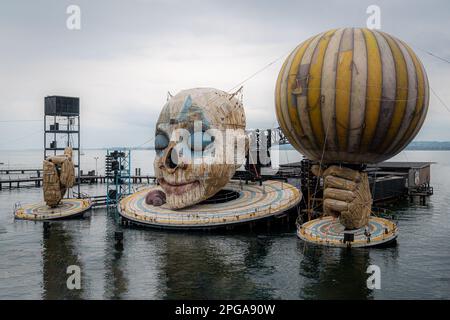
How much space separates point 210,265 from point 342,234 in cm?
1206

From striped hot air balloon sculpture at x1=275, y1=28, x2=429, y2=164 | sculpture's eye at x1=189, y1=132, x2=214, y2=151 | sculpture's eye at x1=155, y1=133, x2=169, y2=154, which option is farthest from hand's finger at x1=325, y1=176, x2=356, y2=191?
sculpture's eye at x1=155, y1=133, x2=169, y2=154

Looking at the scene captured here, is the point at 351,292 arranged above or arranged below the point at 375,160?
below

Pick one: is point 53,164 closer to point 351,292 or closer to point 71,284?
point 71,284

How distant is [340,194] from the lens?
36.9 metres

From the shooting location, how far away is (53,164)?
55.2 m

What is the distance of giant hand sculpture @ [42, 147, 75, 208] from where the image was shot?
54.4 m

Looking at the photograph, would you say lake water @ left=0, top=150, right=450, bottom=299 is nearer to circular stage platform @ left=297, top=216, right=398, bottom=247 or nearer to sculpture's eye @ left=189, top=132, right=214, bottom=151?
circular stage platform @ left=297, top=216, right=398, bottom=247

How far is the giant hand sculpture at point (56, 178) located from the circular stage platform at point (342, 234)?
29.4 meters

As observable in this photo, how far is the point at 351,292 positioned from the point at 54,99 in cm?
6142

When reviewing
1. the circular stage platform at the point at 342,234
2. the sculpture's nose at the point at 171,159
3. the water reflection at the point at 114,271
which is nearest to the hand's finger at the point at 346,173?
the circular stage platform at the point at 342,234

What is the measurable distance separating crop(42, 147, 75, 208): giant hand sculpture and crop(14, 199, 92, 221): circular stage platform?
1.21m

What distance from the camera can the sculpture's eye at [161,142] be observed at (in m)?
50.7
